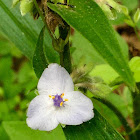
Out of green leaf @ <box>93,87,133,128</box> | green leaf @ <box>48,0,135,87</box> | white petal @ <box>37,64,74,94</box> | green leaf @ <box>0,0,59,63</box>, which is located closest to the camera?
green leaf @ <box>48,0,135,87</box>

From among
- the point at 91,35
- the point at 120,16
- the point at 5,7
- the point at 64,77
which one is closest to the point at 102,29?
the point at 91,35

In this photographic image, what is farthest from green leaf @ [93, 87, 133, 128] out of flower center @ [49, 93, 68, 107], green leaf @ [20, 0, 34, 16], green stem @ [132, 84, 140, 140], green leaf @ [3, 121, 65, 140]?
green leaf @ [20, 0, 34, 16]

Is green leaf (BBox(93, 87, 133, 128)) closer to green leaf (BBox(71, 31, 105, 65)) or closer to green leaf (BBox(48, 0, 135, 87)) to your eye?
green leaf (BBox(71, 31, 105, 65))

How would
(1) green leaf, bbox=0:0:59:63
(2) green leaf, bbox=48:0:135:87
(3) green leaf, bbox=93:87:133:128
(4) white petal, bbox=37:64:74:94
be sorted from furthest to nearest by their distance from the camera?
1. (3) green leaf, bbox=93:87:133:128
2. (1) green leaf, bbox=0:0:59:63
3. (4) white petal, bbox=37:64:74:94
4. (2) green leaf, bbox=48:0:135:87

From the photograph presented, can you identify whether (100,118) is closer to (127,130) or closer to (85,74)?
(85,74)

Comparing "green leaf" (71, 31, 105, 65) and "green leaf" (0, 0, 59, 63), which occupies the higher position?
"green leaf" (0, 0, 59, 63)

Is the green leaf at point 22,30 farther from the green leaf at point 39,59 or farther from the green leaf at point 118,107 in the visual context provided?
the green leaf at point 118,107

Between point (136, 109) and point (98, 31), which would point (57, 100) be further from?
point (136, 109)

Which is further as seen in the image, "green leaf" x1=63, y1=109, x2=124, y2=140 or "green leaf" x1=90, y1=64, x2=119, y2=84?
"green leaf" x1=90, y1=64, x2=119, y2=84

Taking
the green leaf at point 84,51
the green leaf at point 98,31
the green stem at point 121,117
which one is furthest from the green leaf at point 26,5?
the green leaf at point 84,51
